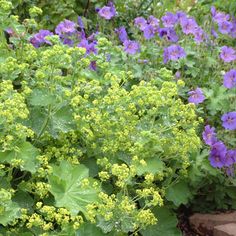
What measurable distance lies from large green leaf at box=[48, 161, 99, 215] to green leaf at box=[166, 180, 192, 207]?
0.51 metres

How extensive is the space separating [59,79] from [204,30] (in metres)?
1.71

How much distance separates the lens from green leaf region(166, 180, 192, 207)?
304cm


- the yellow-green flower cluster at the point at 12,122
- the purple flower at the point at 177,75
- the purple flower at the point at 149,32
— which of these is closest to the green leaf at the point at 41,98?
the yellow-green flower cluster at the point at 12,122

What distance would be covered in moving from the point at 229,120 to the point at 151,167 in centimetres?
73

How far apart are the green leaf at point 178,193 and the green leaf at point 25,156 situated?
740mm

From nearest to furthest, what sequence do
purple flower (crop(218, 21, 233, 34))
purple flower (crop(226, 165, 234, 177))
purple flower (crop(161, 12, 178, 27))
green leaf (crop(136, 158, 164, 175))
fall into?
green leaf (crop(136, 158, 164, 175)) < purple flower (crop(226, 165, 234, 177)) < purple flower (crop(161, 12, 178, 27)) < purple flower (crop(218, 21, 233, 34))

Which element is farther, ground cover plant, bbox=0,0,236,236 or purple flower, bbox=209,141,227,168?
purple flower, bbox=209,141,227,168

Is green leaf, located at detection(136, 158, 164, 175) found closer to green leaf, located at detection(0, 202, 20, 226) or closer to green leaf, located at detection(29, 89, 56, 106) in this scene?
green leaf, located at detection(29, 89, 56, 106)

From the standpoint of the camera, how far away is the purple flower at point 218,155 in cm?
314

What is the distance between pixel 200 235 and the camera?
338cm

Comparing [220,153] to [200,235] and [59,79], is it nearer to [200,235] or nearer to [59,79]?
[200,235]

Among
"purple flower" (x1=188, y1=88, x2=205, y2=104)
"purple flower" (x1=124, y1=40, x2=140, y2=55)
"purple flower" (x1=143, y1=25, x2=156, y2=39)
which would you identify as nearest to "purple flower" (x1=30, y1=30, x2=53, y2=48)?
"purple flower" (x1=124, y1=40, x2=140, y2=55)

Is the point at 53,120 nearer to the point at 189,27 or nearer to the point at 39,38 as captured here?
the point at 39,38

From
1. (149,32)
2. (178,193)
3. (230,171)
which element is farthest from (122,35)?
(178,193)
